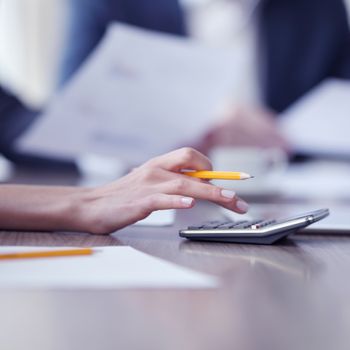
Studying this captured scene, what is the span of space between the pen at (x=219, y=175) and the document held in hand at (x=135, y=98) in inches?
27.6

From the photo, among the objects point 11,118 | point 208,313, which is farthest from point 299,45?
point 208,313

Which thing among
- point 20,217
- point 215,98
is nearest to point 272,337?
point 20,217

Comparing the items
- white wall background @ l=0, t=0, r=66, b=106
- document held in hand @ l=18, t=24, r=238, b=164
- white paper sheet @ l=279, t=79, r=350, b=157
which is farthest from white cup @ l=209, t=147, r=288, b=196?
white wall background @ l=0, t=0, r=66, b=106

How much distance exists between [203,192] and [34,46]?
11.7 feet

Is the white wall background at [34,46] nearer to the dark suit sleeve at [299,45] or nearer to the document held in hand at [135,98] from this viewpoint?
the dark suit sleeve at [299,45]

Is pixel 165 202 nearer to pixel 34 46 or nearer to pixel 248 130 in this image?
pixel 248 130

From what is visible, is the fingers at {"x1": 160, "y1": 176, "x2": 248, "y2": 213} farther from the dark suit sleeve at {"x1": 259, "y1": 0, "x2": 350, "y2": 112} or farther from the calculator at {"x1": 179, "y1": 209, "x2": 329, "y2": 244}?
the dark suit sleeve at {"x1": 259, "y1": 0, "x2": 350, "y2": 112}

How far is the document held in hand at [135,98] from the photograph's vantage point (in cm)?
141

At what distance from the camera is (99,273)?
491mm

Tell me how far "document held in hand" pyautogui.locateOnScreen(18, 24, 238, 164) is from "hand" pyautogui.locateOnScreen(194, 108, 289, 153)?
6.9 inches

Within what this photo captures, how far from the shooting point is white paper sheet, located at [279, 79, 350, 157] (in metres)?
1.71

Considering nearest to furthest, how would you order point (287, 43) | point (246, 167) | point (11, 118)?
point (246, 167)
point (11, 118)
point (287, 43)

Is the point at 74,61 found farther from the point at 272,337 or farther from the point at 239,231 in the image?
the point at 272,337

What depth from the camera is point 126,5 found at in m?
2.33
